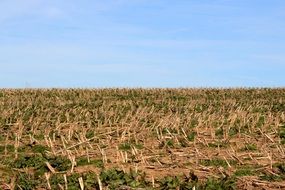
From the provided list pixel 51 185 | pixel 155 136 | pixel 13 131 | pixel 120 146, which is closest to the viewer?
pixel 51 185

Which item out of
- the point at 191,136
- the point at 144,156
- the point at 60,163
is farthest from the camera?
the point at 191,136

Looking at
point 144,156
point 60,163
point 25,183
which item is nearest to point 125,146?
point 144,156

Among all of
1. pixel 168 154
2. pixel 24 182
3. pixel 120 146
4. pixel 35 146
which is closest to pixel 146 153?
pixel 168 154

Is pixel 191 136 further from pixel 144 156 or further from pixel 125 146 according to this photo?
pixel 144 156

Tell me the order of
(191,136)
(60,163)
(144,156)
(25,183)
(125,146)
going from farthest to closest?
1. (191,136)
2. (125,146)
3. (144,156)
4. (60,163)
5. (25,183)

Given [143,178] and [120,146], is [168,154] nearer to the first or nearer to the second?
[120,146]

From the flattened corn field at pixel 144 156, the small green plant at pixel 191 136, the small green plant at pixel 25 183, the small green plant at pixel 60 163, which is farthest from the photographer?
the small green plant at pixel 191 136

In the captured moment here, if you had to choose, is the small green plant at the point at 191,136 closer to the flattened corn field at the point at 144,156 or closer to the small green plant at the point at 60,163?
the flattened corn field at the point at 144,156

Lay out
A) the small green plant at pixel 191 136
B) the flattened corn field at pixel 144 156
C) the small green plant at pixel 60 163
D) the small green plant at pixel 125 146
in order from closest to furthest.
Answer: the flattened corn field at pixel 144 156 < the small green plant at pixel 60 163 < the small green plant at pixel 125 146 < the small green plant at pixel 191 136

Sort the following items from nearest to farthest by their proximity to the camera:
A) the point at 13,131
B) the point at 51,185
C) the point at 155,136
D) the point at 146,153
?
the point at 51,185 < the point at 146,153 < the point at 155,136 < the point at 13,131

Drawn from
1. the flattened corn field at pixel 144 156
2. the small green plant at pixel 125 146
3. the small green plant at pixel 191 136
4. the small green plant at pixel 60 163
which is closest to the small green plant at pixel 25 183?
the flattened corn field at pixel 144 156

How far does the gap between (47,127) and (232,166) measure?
7800 mm

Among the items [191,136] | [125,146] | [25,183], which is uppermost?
[191,136]

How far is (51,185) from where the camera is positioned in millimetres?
8781
